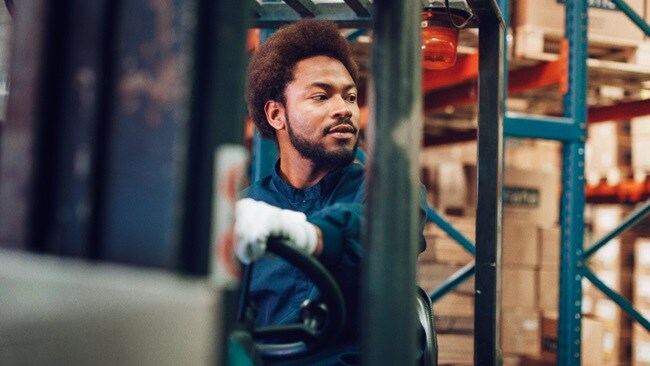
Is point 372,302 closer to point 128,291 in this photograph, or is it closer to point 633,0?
point 128,291

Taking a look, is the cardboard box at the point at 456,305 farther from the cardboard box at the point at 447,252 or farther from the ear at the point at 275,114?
the ear at the point at 275,114

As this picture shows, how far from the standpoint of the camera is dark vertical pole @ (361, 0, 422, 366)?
3.49 feet

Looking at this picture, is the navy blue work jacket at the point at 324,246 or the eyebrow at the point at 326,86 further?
the eyebrow at the point at 326,86

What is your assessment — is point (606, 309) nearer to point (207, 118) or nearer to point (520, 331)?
point (520, 331)

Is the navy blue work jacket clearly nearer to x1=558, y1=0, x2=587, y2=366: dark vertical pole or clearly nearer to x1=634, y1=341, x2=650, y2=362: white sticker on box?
x1=558, y1=0, x2=587, y2=366: dark vertical pole

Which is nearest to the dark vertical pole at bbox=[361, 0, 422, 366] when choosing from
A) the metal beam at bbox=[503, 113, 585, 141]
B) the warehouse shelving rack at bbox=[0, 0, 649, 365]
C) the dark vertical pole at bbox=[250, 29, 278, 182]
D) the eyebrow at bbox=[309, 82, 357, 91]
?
the warehouse shelving rack at bbox=[0, 0, 649, 365]

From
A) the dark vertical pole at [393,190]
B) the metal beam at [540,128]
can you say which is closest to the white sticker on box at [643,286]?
the metal beam at [540,128]

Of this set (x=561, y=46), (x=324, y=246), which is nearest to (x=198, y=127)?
(x=324, y=246)

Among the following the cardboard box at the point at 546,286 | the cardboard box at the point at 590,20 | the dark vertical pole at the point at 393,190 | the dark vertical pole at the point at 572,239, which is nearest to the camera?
the dark vertical pole at the point at 393,190

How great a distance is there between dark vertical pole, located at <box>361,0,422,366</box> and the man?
65 centimetres

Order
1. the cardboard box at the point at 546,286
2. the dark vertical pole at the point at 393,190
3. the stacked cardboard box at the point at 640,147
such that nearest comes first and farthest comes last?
the dark vertical pole at the point at 393,190 < the cardboard box at the point at 546,286 < the stacked cardboard box at the point at 640,147

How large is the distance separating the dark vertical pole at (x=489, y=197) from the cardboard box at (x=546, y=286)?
3.17m

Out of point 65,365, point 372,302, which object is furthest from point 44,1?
point 372,302

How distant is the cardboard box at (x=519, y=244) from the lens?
4797 mm
